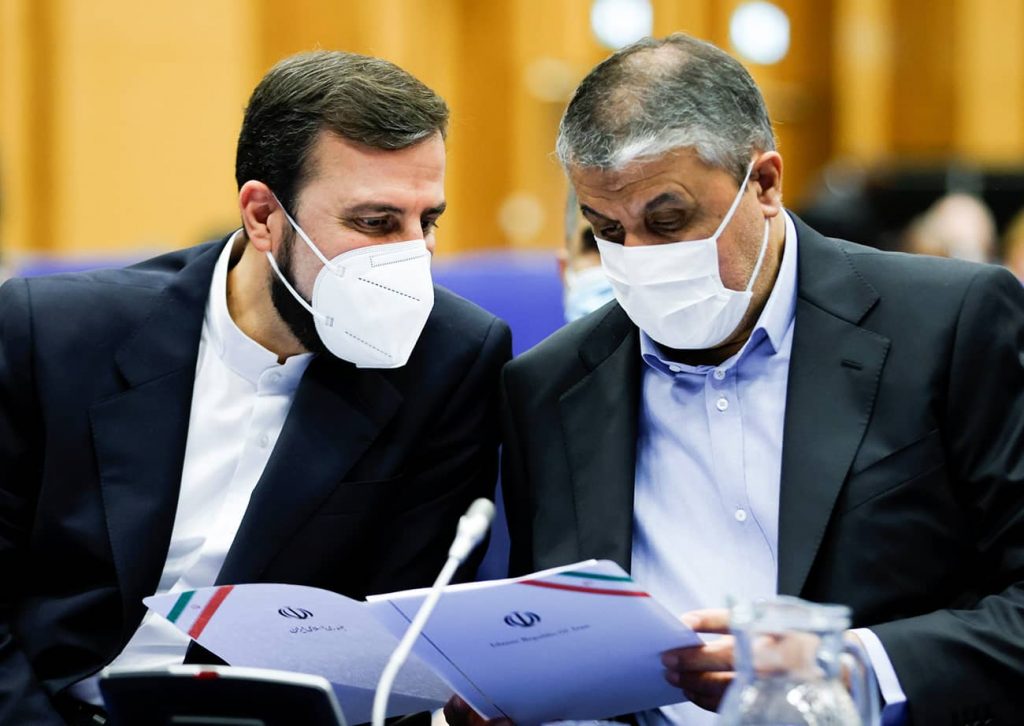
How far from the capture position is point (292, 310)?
8.32 ft

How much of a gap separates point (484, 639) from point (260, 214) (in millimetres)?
1042

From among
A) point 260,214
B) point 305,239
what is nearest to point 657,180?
point 305,239

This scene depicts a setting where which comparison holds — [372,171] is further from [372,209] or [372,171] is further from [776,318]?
[776,318]

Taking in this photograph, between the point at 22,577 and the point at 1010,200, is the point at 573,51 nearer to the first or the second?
the point at 1010,200

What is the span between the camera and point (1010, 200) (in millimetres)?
7508

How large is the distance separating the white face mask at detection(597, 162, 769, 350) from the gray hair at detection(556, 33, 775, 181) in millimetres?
66

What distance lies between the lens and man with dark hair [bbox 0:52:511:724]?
94.1 inches

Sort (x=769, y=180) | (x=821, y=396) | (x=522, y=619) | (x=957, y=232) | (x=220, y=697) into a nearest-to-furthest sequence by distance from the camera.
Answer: (x=220, y=697) → (x=522, y=619) → (x=821, y=396) → (x=769, y=180) → (x=957, y=232)

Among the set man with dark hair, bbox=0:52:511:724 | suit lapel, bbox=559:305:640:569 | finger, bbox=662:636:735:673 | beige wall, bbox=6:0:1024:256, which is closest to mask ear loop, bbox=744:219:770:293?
suit lapel, bbox=559:305:640:569

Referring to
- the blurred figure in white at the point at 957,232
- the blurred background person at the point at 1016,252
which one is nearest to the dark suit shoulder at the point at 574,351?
the blurred background person at the point at 1016,252

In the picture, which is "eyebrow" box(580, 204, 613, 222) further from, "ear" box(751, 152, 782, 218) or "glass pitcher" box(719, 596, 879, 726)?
"glass pitcher" box(719, 596, 879, 726)

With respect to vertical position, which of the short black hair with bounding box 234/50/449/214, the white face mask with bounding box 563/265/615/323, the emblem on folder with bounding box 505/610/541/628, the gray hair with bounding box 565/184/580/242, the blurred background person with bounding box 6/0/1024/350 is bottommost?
the blurred background person with bounding box 6/0/1024/350

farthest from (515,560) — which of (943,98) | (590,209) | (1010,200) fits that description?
(943,98)

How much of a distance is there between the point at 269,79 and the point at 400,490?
2.39 ft
